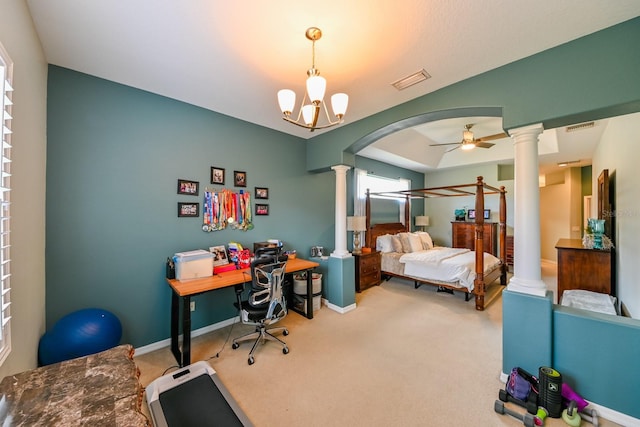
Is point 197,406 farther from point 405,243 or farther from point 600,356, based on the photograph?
point 405,243

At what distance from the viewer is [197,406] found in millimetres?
1815

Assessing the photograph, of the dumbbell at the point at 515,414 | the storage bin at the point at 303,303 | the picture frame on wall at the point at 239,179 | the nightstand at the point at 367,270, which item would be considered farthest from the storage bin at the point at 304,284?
the dumbbell at the point at 515,414

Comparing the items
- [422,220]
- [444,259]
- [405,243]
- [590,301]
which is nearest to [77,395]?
[590,301]

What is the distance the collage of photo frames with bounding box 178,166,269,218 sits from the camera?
113 inches

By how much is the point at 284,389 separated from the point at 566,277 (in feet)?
14.3

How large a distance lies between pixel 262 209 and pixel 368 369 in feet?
8.01

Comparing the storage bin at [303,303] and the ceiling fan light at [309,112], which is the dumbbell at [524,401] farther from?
the ceiling fan light at [309,112]

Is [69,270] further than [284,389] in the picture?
Yes

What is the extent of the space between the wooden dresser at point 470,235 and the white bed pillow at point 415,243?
1526 mm

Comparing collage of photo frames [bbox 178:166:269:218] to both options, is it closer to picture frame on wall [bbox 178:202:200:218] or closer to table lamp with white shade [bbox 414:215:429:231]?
picture frame on wall [bbox 178:202:200:218]

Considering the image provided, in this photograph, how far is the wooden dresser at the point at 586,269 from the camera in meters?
Answer: 3.29

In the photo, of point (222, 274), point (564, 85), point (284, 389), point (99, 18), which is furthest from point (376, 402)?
point (99, 18)

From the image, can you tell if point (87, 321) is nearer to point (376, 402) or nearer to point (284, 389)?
point (284, 389)

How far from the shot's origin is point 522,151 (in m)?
2.07
